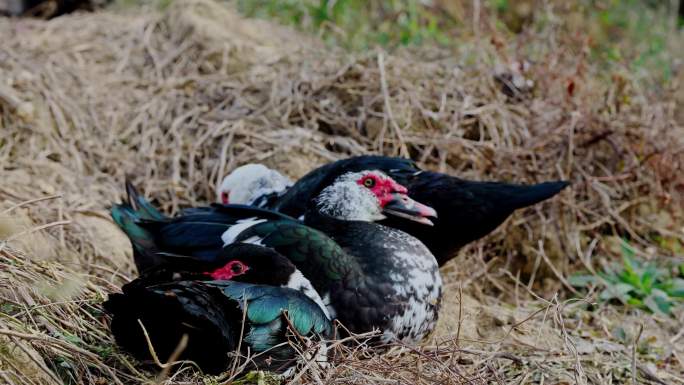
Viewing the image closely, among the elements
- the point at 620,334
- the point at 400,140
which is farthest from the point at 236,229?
the point at 620,334

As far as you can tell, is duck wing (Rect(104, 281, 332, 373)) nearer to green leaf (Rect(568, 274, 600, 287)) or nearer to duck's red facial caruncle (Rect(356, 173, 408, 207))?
duck's red facial caruncle (Rect(356, 173, 408, 207))

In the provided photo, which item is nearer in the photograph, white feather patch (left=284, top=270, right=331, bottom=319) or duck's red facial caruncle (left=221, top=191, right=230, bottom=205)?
white feather patch (left=284, top=270, right=331, bottom=319)

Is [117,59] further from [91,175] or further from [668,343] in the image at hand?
[668,343]

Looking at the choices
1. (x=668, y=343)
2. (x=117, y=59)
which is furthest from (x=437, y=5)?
(x=668, y=343)

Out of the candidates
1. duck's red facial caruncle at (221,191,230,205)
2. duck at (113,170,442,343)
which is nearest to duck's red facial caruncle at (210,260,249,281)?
duck at (113,170,442,343)

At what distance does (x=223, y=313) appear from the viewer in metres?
2.56

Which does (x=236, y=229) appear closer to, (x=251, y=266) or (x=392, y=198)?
(x=251, y=266)

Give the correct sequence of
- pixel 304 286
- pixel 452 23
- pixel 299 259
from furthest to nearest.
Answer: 1. pixel 452 23
2. pixel 299 259
3. pixel 304 286

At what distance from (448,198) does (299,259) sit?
2.81 feet

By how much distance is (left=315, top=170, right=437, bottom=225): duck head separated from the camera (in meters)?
3.52

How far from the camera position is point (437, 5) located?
24.0 ft

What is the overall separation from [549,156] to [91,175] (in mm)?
2433

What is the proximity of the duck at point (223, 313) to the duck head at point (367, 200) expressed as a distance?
0.65 m

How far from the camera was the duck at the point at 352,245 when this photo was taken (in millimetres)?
3041
